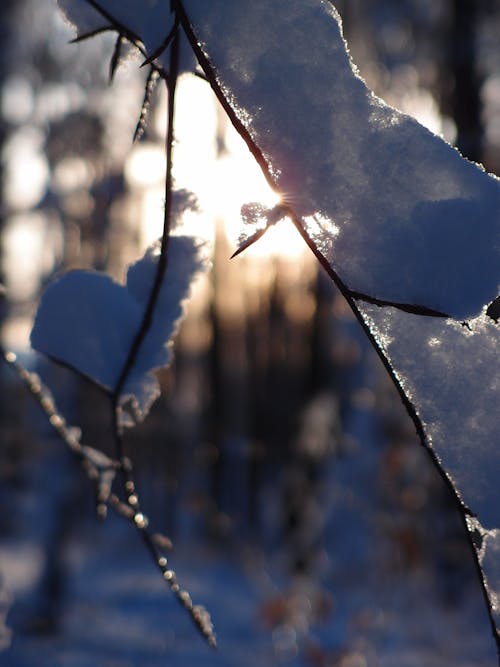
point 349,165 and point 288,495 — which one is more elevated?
point 288,495

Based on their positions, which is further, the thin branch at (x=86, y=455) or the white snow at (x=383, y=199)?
the thin branch at (x=86, y=455)

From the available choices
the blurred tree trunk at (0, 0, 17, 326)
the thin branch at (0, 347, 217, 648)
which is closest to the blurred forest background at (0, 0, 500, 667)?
the blurred tree trunk at (0, 0, 17, 326)

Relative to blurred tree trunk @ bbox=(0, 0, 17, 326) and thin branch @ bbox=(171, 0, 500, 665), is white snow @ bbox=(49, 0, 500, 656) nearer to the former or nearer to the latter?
thin branch @ bbox=(171, 0, 500, 665)

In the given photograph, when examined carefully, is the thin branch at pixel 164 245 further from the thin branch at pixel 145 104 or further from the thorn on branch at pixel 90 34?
the thorn on branch at pixel 90 34

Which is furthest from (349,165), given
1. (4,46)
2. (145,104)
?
(4,46)

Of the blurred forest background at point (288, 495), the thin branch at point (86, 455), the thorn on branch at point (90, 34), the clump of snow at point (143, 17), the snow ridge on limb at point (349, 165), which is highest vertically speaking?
the blurred forest background at point (288, 495)

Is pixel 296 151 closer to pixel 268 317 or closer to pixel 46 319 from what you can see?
pixel 46 319

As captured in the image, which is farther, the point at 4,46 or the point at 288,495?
the point at 288,495

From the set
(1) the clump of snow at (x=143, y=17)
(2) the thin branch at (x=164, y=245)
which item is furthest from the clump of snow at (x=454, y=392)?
(1) the clump of snow at (x=143, y=17)

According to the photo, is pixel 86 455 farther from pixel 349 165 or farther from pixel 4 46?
pixel 4 46

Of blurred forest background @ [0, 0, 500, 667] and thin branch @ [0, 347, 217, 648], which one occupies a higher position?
blurred forest background @ [0, 0, 500, 667]
